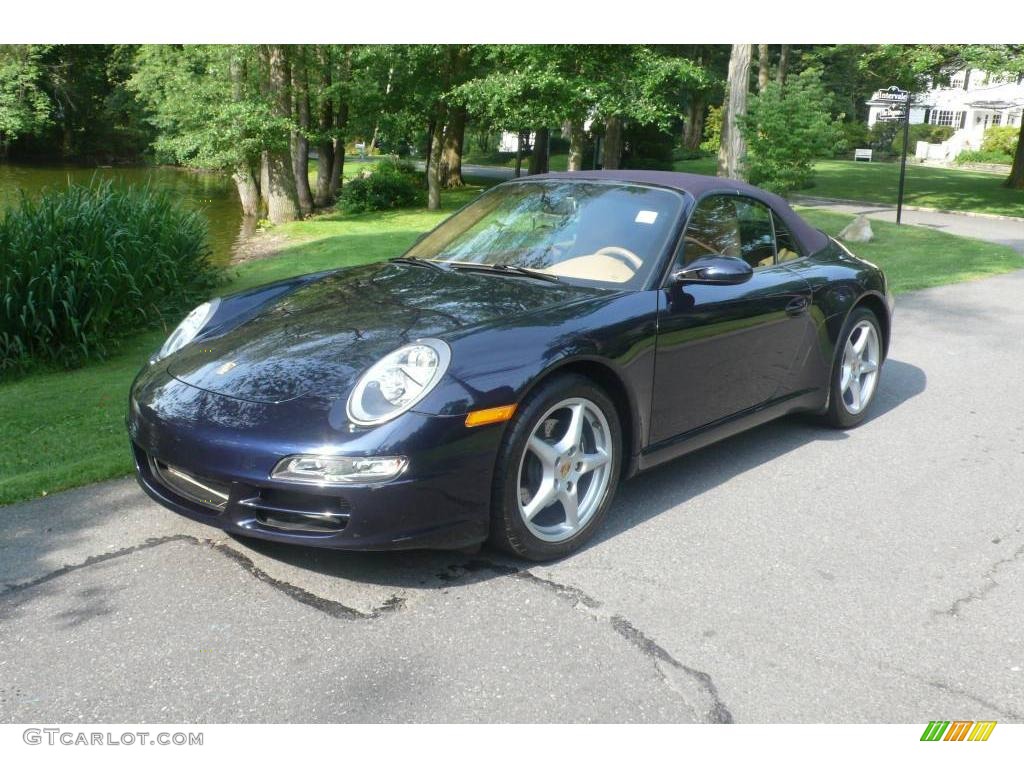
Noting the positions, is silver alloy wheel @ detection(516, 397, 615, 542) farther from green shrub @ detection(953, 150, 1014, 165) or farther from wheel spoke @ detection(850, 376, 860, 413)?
green shrub @ detection(953, 150, 1014, 165)

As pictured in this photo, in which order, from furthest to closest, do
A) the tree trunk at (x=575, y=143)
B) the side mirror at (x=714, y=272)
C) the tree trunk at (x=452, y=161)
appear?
the tree trunk at (x=452, y=161)
the tree trunk at (x=575, y=143)
the side mirror at (x=714, y=272)

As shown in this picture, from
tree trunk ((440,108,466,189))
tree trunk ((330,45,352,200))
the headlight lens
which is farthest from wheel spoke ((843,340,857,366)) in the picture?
tree trunk ((440,108,466,189))

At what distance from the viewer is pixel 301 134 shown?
75.4ft

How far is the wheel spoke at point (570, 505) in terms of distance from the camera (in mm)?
3791

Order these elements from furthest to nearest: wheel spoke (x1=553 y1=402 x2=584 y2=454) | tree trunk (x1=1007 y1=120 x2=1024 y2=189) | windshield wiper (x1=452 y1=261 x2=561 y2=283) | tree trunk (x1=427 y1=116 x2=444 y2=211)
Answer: tree trunk (x1=1007 y1=120 x2=1024 y2=189) → tree trunk (x1=427 y1=116 x2=444 y2=211) → windshield wiper (x1=452 y1=261 x2=561 y2=283) → wheel spoke (x1=553 y1=402 x2=584 y2=454)

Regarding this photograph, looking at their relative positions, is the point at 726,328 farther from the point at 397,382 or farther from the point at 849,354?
the point at 397,382

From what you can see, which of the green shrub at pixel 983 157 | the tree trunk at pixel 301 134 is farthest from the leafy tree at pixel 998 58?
the green shrub at pixel 983 157

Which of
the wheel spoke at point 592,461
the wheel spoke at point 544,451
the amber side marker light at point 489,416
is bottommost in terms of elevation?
the wheel spoke at point 592,461

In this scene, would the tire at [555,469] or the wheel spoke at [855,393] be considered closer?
the tire at [555,469]

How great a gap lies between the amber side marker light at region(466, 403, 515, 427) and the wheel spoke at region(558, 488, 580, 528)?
18.8 inches

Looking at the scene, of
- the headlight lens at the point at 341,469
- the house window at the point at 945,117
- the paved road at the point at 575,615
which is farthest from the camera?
the house window at the point at 945,117

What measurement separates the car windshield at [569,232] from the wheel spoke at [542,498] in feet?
3.18

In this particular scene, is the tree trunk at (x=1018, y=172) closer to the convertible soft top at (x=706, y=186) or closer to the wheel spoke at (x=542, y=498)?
the convertible soft top at (x=706, y=186)

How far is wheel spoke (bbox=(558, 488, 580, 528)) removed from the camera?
3791mm
